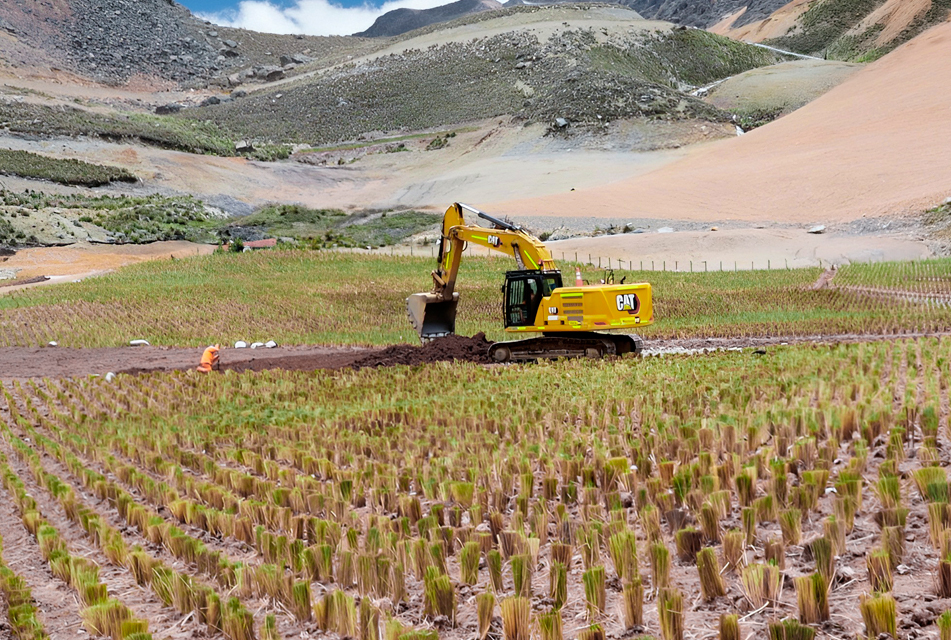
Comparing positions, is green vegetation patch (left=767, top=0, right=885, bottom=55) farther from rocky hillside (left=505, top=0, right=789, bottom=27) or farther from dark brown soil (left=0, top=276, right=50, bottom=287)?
dark brown soil (left=0, top=276, right=50, bottom=287)

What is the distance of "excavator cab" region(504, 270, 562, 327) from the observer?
15.2 m

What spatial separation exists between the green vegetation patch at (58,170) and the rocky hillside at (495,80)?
29.7 m

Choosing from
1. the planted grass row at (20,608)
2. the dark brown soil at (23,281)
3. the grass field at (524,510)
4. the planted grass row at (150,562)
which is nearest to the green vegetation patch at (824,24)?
the dark brown soil at (23,281)

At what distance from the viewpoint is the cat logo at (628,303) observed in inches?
575

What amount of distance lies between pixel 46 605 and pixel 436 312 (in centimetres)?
1207

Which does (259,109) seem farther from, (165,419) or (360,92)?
(165,419)

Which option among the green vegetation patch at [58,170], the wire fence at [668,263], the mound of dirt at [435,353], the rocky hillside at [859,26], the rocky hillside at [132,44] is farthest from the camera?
the rocky hillside at [132,44]

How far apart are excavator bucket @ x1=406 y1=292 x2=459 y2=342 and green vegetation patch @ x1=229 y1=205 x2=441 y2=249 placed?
29929 millimetres

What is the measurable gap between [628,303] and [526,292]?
1.88 meters

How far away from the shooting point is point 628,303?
14633 mm

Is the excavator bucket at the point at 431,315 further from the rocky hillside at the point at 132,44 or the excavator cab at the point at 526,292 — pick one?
the rocky hillside at the point at 132,44

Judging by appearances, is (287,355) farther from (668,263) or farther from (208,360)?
(668,263)

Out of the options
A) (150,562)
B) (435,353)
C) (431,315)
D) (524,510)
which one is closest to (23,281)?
(431,315)

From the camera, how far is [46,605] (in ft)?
18.5
